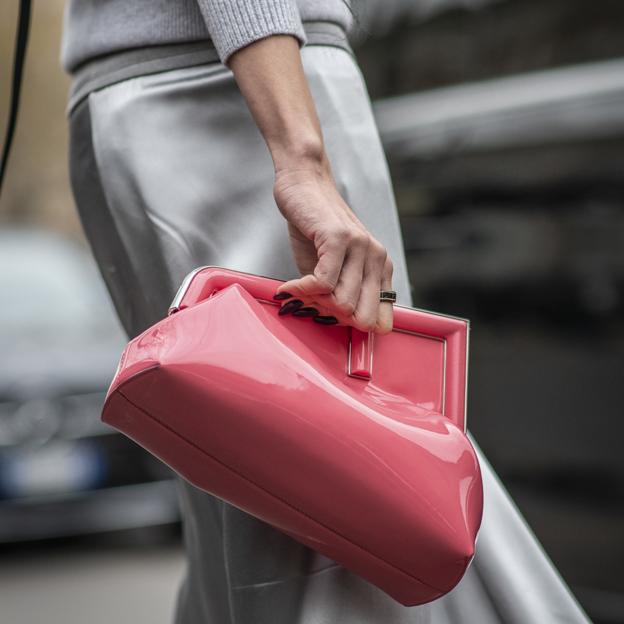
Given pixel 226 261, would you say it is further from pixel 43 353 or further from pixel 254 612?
pixel 43 353

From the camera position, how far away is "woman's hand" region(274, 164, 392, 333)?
3.88 feet

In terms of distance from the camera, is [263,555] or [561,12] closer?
[263,555]

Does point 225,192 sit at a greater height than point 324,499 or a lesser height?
greater

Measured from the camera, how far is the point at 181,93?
1382 mm

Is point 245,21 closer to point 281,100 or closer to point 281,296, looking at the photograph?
point 281,100

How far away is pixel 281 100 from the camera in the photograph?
126 centimetres

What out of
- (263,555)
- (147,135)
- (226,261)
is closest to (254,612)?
(263,555)

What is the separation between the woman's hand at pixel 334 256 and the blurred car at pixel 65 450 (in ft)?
10.9

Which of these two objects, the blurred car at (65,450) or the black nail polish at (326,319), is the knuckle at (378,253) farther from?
the blurred car at (65,450)

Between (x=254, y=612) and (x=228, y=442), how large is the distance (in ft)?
0.98

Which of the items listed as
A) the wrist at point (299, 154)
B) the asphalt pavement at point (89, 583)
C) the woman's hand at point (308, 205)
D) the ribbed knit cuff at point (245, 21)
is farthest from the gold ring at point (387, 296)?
the asphalt pavement at point (89, 583)

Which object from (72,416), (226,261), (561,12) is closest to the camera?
(226,261)

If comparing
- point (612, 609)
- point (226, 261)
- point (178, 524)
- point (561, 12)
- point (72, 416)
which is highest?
point (226, 261)

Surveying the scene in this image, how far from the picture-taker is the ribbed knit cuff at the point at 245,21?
1.27 meters
